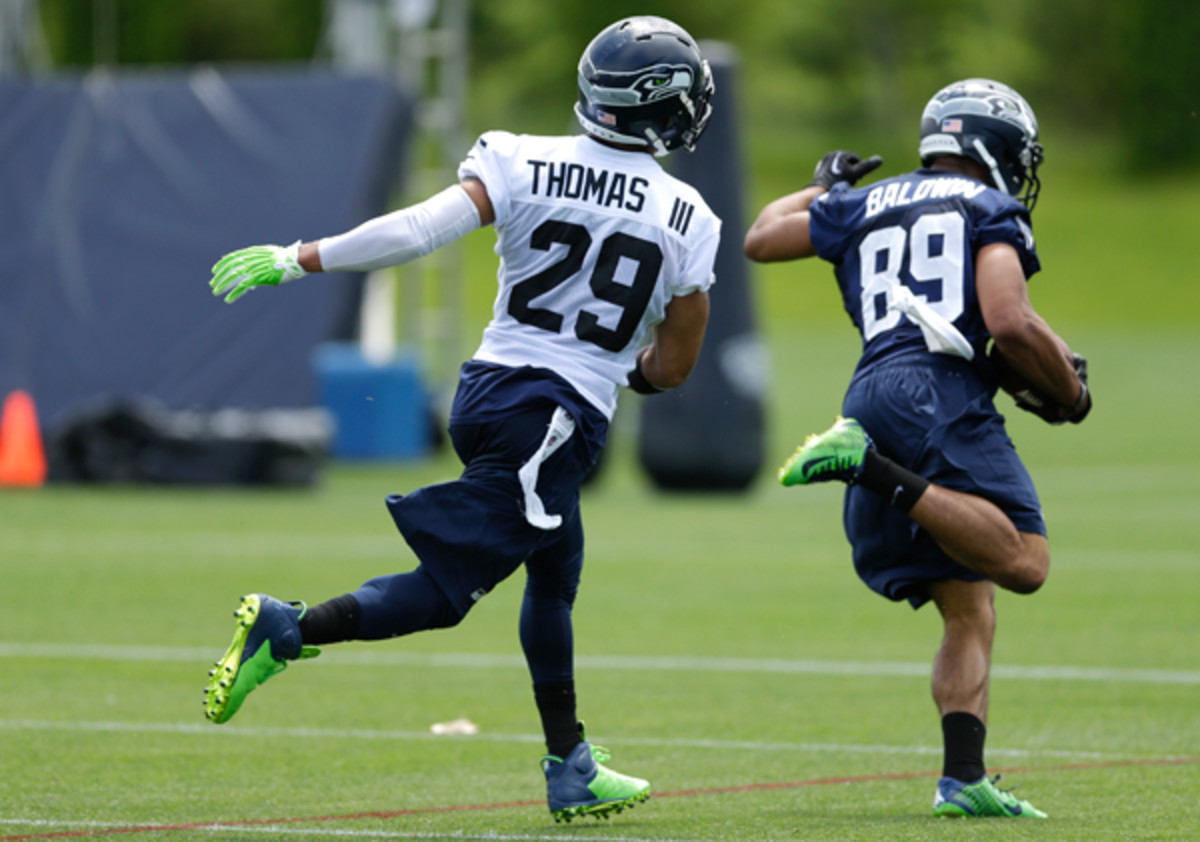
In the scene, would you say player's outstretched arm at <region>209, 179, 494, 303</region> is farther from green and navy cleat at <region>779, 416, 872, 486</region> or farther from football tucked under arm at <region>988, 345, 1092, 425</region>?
football tucked under arm at <region>988, 345, 1092, 425</region>

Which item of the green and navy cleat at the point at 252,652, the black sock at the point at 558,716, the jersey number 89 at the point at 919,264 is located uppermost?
the jersey number 89 at the point at 919,264

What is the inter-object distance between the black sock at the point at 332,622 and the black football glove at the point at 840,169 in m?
2.03

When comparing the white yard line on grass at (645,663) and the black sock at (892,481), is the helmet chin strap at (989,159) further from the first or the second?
the white yard line on grass at (645,663)

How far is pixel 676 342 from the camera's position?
5254mm

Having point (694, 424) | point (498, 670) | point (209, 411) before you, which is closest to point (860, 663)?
point (498, 670)

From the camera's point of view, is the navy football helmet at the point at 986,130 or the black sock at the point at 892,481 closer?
the black sock at the point at 892,481

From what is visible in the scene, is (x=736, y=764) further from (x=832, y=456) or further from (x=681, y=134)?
(x=681, y=134)

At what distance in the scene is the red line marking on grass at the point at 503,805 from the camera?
190 inches

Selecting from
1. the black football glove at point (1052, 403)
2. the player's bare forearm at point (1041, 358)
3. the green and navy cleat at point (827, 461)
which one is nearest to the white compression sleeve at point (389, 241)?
the green and navy cleat at point (827, 461)

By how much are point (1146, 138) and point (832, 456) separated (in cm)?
6241

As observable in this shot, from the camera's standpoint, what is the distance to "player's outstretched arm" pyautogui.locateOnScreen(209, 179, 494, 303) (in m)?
4.77

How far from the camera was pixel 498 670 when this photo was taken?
823 cm

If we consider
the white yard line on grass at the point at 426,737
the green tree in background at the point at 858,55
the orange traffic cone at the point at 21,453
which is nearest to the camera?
the white yard line on grass at the point at 426,737

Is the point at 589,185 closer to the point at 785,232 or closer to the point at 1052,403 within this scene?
the point at 785,232
